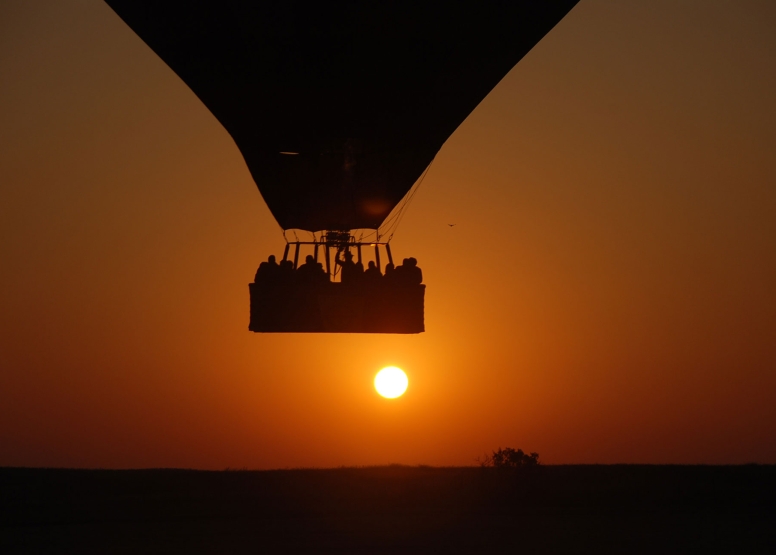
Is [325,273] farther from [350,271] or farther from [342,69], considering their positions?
[342,69]

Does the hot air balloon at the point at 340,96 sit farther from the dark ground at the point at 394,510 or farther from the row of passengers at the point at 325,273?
the dark ground at the point at 394,510

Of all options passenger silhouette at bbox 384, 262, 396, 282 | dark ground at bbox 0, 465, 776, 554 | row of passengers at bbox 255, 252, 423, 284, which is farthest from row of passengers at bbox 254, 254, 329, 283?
dark ground at bbox 0, 465, 776, 554

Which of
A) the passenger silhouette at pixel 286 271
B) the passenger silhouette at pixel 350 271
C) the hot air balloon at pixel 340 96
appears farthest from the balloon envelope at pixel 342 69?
the passenger silhouette at pixel 286 271

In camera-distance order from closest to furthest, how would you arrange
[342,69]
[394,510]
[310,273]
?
[342,69], [310,273], [394,510]

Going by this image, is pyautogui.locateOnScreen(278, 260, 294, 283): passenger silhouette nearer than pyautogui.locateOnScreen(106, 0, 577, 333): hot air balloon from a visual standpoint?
No

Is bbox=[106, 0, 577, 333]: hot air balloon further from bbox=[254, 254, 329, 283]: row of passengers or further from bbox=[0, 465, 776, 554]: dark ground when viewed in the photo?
bbox=[0, 465, 776, 554]: dark ground

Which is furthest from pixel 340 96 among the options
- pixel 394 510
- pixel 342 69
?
pixel 394 510

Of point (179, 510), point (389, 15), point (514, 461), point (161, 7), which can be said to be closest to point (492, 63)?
point (389, 15)
